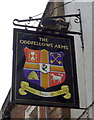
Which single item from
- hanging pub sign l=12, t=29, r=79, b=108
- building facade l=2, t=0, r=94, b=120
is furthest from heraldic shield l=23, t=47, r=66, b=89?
building facade l=2, t=0, r=94, b=120

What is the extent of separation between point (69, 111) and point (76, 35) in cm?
191

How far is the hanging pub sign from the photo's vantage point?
6401 millimetres

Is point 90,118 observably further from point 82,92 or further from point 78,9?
point 78,9

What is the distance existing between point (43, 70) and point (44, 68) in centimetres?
7

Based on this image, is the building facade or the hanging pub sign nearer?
the hanging pub sign

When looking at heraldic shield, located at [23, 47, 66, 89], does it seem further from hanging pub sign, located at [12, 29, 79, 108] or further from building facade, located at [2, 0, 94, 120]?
building facade, located at [2, 0, 94, 120]

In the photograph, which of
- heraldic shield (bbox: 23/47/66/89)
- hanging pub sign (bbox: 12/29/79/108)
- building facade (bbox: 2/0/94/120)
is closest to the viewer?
hanging pub sign (bbox: 12/29/79/108)

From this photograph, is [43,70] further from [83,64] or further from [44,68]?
[83,64]

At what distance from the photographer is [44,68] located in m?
6.80

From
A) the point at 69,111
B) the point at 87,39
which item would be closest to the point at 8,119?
the point at 69,111

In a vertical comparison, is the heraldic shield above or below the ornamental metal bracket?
below

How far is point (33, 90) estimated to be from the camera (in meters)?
6.46

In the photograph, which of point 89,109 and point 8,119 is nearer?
point 89,109

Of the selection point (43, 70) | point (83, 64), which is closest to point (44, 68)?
point (43, 70)
